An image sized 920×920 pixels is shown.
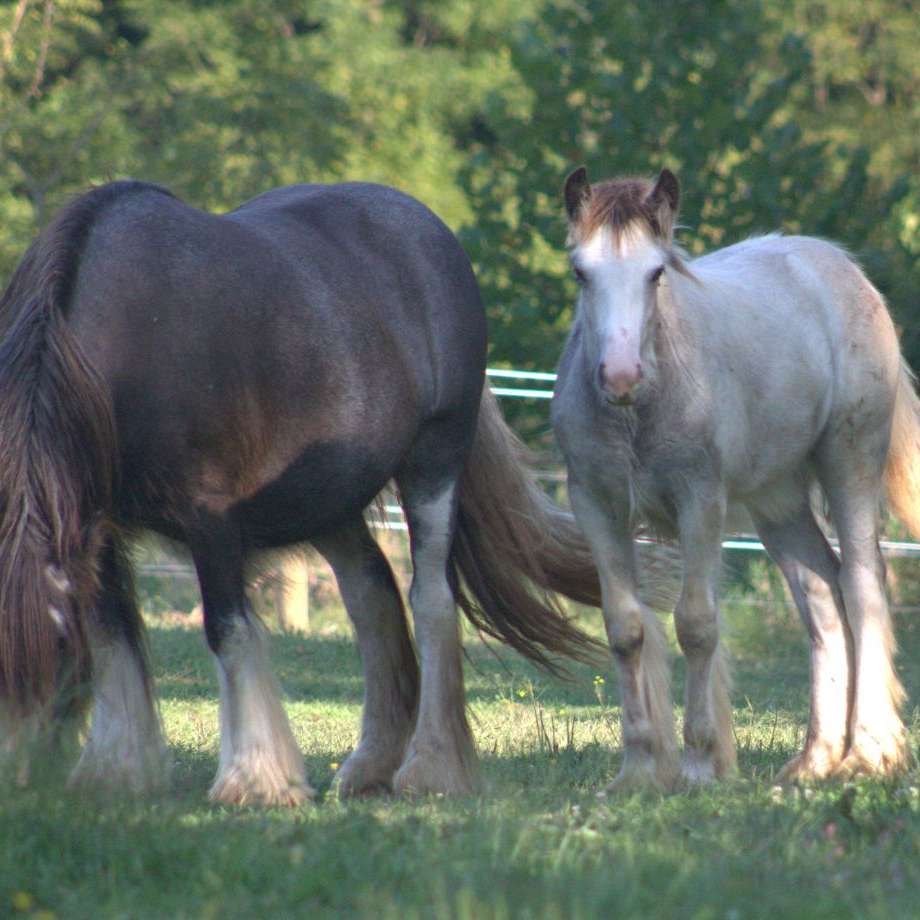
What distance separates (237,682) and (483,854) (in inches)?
63.6

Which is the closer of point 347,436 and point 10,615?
point 10,615

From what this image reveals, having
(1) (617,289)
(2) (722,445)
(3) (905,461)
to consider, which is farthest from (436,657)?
(3) (905,461)

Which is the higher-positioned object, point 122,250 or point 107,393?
point 122,250

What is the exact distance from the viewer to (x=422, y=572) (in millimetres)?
6191

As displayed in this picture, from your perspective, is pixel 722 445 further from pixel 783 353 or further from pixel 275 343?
pixel 275 343

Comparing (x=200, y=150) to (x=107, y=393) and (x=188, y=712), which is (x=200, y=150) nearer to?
(x=188, y=712)

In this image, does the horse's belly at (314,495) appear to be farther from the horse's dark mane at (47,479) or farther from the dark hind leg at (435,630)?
the horse's dark mane at (47,479)

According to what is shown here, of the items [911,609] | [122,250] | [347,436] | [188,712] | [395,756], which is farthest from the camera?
[911,609]

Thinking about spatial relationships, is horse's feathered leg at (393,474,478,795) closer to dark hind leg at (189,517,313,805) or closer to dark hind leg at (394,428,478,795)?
dark hind leg at (394,428,478,795)

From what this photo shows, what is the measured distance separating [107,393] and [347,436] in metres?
1.02

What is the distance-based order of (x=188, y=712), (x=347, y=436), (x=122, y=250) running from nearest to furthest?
(x=122, y=250) < (x=347, y=436) < (x=188, y=712)

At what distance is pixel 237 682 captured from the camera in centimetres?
515

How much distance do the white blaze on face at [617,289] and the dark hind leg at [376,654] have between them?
1.43 metres

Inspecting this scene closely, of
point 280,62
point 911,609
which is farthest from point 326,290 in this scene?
point 280,62
